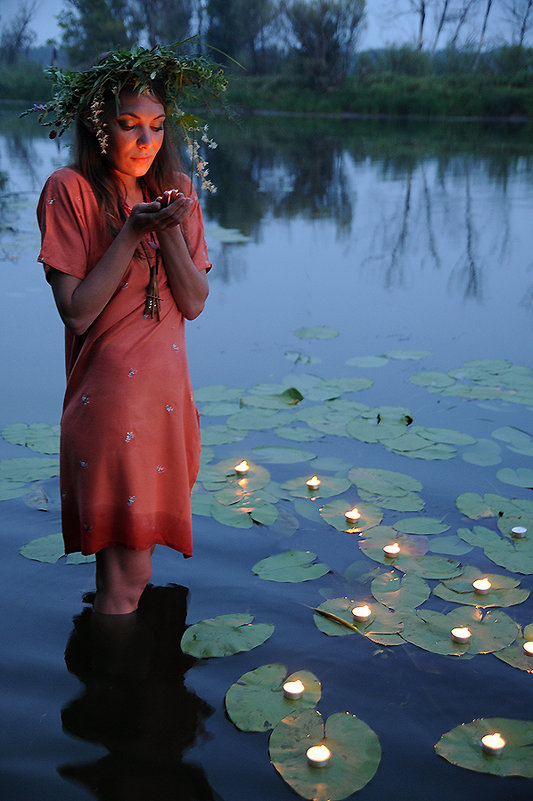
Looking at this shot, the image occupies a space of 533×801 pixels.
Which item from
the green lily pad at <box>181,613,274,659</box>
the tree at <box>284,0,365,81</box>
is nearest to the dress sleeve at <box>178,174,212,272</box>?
the green lily pad at <box>181,613,274,659</box>

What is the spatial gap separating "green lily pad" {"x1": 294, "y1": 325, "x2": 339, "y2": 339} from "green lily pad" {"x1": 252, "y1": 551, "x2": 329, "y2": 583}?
2.25 m

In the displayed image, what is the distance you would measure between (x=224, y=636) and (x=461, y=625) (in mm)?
611

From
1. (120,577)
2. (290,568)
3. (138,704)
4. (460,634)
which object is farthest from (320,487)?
(138,704)

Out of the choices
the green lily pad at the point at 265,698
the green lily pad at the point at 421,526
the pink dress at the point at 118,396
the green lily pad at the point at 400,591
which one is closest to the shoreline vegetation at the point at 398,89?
the green lily pad at the point at 421,526

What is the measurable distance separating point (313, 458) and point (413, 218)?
5.53m

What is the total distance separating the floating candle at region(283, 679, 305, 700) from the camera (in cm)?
159

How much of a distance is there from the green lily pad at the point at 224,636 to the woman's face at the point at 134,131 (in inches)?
44.7

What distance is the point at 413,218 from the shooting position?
7.68m

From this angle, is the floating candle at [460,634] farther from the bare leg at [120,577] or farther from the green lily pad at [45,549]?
the green lily pad at [45,549]

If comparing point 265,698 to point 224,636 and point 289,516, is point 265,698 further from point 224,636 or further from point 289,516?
point 289,516

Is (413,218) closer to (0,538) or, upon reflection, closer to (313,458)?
(313,458)

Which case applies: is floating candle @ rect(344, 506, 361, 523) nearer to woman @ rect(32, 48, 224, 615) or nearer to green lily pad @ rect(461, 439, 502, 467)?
green lily pad @ rect(461, 439, 502, 467)

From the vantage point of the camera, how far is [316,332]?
4.31 metres

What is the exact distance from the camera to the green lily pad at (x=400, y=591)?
193cm
